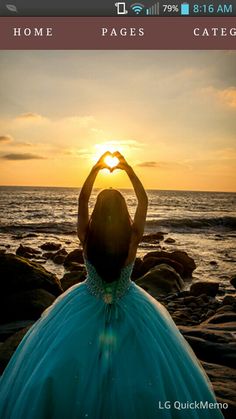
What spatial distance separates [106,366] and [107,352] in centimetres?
10

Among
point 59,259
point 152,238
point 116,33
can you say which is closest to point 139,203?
point 116,33

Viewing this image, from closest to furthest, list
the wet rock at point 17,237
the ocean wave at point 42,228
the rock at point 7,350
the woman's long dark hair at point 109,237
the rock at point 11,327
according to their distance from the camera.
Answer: the woman's long dark hair at point 109,237
the rock at point 7,350
the rock at point 11,327
the wet rock at point 17,237
the ocean wave at point 42,228

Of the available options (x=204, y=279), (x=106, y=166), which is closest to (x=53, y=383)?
(x=106, y=166)

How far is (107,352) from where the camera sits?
3137 mm

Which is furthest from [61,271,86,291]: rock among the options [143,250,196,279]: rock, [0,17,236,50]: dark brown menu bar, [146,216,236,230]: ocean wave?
[146,216,236,230]: ocean wave

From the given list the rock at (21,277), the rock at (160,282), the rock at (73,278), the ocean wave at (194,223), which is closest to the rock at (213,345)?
the rock at (21,277)

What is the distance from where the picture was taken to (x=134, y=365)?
3084 millimetres

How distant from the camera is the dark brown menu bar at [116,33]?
14.0 feet

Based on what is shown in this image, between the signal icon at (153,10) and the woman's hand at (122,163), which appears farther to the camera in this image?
the signal icon at (153,10)

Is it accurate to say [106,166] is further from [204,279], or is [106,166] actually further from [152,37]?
[204,279]

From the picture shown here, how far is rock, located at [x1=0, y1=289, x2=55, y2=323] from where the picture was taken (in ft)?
25.3

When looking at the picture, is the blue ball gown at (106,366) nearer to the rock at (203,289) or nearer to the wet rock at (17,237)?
the rock at (203,289)

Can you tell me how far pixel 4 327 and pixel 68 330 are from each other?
4.30 meters

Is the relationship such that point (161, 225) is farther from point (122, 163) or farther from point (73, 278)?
point (122, 163)
